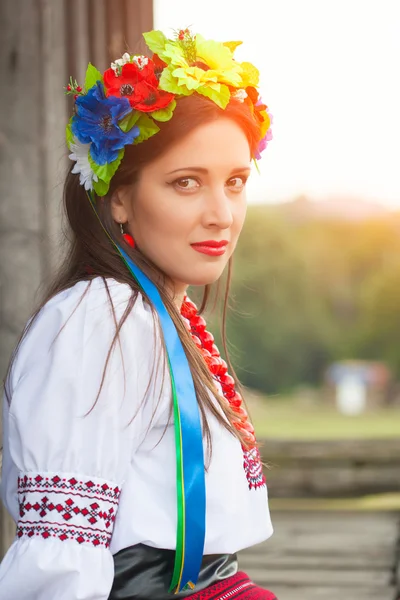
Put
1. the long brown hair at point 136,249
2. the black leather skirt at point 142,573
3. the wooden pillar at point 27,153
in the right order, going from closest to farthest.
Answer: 1. the black leather skirt at point 142,573
2. the long brown hair at point 136,249
3. the wooden pillar at point 27,153

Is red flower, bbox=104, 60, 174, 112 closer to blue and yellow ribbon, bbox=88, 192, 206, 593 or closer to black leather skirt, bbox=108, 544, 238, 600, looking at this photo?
blue and yellow ribbon, bbox=88, 192, 206, 593

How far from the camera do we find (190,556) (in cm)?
124

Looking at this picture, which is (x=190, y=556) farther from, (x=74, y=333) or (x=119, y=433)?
(x=74, y=333)

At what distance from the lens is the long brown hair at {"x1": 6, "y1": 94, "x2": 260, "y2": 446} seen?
1.34m

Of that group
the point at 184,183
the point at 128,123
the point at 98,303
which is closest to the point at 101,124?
the point at 128,123

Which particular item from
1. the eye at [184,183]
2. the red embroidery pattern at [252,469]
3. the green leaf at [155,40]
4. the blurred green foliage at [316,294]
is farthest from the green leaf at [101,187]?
the blurred green foliage at [316,294]

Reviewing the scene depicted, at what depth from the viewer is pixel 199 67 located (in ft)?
4.75

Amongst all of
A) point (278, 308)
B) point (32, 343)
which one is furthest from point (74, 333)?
point (278, 308)

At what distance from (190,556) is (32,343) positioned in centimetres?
36

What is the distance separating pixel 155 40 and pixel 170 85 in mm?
109

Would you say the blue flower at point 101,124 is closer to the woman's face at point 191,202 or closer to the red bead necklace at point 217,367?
the woman's face at point 191,202

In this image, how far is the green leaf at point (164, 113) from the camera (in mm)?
1360

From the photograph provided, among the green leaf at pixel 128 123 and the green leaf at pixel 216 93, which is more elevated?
the green leaf at pixel 216 93

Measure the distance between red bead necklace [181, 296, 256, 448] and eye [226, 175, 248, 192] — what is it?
9.4 inches
